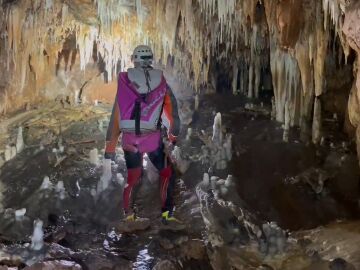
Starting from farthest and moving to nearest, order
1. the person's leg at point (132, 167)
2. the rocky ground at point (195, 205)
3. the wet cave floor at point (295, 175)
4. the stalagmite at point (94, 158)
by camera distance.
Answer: the stalagmite at point (94, 158) < the wet cave floor at point (295, 175) < the person's leg at point (132, 167) < the rocky ground at point (195, 205)

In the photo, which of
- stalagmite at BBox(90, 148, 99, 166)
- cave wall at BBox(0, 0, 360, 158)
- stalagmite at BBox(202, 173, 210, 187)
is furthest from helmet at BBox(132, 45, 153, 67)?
stalagmite at BBox(90, 148, 99, 166)

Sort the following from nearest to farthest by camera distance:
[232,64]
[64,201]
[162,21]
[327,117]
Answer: [64,201]
[162,21]
[327,117]
[232,64]

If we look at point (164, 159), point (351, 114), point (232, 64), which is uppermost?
point (232, 64)

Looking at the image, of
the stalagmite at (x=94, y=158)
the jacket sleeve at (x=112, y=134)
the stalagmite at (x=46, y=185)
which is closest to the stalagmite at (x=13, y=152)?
the stalagmite at (x=94, y=158)

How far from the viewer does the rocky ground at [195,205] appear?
416 cm

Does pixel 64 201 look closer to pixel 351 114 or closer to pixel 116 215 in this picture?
pixel 116 215

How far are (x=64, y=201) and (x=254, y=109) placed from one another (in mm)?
7583

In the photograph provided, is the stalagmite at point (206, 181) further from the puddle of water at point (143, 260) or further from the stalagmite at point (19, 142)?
the stalagmite at point (19, 142)

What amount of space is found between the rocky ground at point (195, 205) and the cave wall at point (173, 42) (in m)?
0.95

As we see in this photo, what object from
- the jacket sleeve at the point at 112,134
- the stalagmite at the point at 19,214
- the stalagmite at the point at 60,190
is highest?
the jacket sleeve at the point at 112,134

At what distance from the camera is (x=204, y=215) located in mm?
5113

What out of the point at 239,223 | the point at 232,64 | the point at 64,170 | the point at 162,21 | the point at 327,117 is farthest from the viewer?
the point at 232,64

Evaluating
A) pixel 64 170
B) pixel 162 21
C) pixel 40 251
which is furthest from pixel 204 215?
pixel 162 21

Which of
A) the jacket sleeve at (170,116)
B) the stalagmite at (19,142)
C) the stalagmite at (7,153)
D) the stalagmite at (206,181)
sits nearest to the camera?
the jacket sleeve at (170,116)
